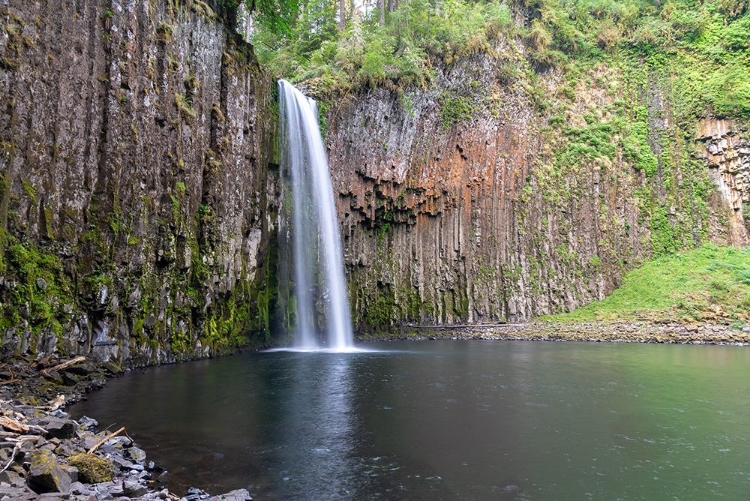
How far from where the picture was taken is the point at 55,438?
6160mm

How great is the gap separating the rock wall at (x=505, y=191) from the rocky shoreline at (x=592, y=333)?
1.15 m

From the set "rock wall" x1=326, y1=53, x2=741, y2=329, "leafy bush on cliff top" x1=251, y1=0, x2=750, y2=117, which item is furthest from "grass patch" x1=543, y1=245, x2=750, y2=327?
"leafy bush on cliff top" x1=251, y1=0, x2=750, y2=117

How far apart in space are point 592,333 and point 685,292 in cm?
689

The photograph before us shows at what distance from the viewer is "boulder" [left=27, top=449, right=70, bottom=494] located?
455cm

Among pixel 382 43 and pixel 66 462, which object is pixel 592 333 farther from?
pixel 66 462

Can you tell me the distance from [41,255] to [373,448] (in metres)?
9.97

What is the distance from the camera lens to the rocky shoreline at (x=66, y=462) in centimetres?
457

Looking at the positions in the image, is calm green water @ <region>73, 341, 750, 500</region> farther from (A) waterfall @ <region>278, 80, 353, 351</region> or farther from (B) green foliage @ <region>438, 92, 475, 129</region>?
(B) green foliage @ <region>438, 92, 475, 129</region>

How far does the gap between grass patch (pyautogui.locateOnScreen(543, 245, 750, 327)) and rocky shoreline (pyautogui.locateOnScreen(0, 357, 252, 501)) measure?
29119 mm

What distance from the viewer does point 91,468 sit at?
543cm

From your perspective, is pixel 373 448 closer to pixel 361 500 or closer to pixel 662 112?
pixel 361 500

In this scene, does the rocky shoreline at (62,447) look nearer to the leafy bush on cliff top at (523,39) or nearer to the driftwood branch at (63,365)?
the driftwood branch at (63,365)

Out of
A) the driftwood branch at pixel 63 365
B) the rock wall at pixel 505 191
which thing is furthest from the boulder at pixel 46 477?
the rock wall at pixel 505 191

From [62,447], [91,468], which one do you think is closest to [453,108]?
[62,447]
